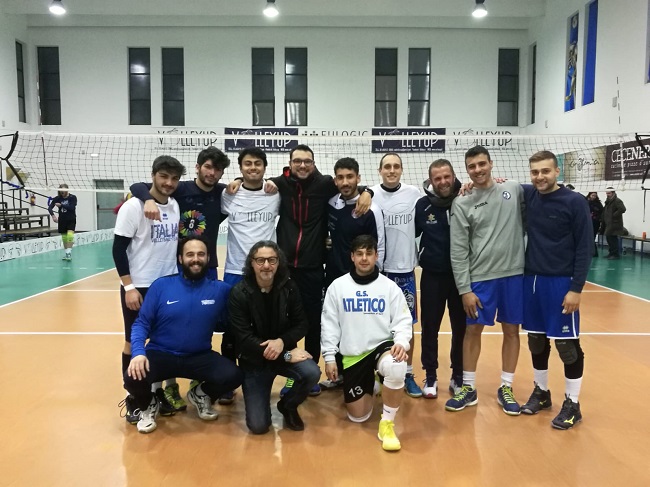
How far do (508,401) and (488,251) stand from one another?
1086 millimetres

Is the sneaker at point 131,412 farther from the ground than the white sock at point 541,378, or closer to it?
closer to it

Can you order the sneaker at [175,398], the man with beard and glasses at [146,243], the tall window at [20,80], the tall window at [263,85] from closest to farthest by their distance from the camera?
the man with beard and glasses at [146,243], the sneaker at [175,398], the tall window at [20,80], the tall window at [263,85]

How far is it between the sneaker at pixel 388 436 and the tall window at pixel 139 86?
19.9 metres

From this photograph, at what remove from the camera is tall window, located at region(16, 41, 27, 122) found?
64.6 ft

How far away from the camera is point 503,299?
3.52 meters

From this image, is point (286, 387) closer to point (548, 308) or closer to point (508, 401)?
point (508, 401)

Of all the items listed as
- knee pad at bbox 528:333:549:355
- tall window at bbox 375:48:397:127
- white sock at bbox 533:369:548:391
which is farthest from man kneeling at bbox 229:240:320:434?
tall window at bbox 375:48:397:127

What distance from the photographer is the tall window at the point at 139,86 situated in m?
20.4

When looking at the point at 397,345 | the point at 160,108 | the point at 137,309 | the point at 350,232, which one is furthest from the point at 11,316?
the point at 160,108

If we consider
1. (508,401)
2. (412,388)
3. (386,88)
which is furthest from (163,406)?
(386,88)

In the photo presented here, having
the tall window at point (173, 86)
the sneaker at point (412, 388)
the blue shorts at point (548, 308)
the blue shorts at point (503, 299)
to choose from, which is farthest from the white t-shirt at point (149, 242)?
the tall window at point (173, 86)

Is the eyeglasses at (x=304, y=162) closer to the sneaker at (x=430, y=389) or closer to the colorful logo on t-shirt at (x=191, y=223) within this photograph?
the colorful logo on t-shirt at (x=191, y=223)

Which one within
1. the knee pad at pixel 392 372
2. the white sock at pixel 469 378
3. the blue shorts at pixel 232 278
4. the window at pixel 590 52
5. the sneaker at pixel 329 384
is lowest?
the sneaker at pixel 329 384

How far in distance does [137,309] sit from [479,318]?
7.84ft
